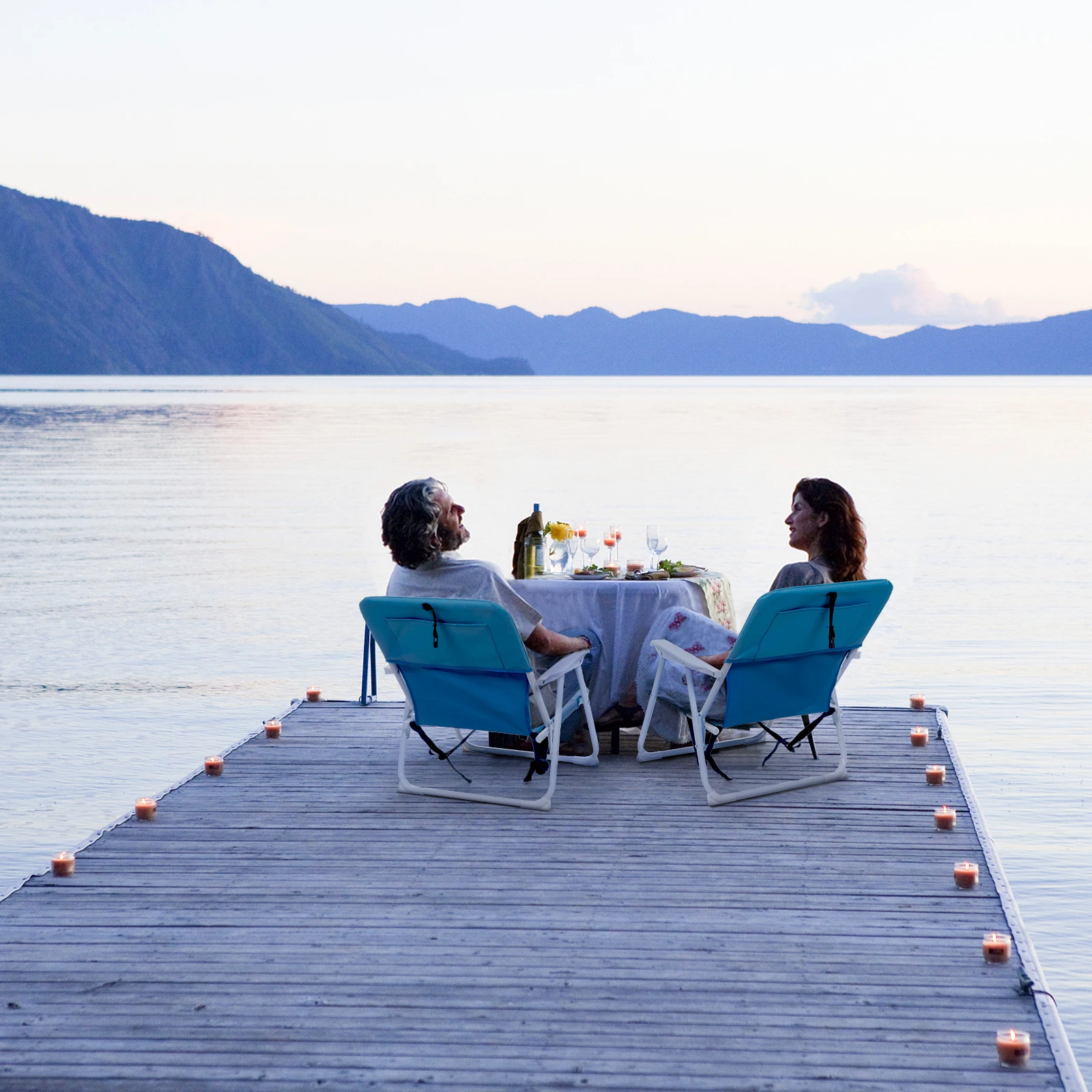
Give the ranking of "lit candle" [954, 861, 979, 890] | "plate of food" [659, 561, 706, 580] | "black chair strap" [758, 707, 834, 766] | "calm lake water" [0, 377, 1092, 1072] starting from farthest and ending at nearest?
1. "calm lake water" [0, 377, 1092, 1072]
2. "plate of food" [659, 561, 706, 580]
3. "black chair strap" [758, 707, 834, 766]
4. "lit candle" [954, 861, 979, 890]

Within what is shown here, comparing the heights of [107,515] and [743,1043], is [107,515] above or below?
below

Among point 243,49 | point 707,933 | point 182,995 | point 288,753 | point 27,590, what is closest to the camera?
point 182,995

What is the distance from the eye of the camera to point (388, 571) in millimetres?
13664

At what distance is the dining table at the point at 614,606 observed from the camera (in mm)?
5000

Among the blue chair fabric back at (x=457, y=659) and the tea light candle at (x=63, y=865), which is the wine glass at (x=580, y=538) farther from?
the tea light candle at (x=63, y=865)

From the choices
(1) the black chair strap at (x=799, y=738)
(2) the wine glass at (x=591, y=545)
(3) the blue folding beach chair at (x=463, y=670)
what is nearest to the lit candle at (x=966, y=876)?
(1) the black chair strap at (x=799, y=738)

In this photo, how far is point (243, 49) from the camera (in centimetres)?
2783

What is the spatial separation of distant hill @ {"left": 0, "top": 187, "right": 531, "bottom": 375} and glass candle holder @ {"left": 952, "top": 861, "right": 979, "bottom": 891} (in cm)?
15562

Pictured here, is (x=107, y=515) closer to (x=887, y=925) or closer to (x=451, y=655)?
(x=451, y=655)

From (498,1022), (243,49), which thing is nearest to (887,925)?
(498,1022)

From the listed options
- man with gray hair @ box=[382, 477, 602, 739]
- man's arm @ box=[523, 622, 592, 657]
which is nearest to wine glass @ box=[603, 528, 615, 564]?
man's arm @ box=[523, 622, 592, 657]

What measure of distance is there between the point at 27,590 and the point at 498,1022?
A: 10.5 metres

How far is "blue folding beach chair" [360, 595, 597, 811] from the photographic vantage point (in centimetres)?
425

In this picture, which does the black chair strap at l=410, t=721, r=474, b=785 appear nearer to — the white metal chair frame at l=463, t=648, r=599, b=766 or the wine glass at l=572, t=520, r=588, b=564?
the white metal chair frame at l=463, t=648, r=599, b=766
